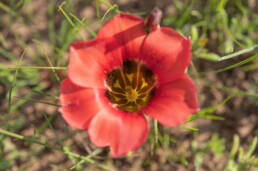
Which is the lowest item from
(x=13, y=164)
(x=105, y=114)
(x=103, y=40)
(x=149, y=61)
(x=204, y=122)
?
(x=13, y=164)

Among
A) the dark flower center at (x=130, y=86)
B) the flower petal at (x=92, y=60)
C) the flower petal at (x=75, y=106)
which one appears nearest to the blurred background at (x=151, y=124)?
the dark flower center at (x=130, y=86)

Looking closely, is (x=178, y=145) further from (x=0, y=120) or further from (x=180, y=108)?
(x=0, y=120)

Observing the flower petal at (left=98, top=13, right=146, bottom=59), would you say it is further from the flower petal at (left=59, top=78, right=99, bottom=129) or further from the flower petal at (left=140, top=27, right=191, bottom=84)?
the flower petal at (left=59, top=78, right=99, bottom=129)

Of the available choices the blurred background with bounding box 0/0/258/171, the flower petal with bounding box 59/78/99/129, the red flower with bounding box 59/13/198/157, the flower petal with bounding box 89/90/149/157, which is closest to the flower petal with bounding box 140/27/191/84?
the red flower with bounding box 59/13/198/157

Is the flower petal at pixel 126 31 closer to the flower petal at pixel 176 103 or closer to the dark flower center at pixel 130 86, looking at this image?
the dark flower center at pixel 130 86

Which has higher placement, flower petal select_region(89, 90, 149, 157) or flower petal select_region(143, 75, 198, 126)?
flower petal select_region(143, 75, 198, 126)

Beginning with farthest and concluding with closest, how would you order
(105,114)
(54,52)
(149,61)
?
1. (54,52)
2. (149,61)
3. (105,114)

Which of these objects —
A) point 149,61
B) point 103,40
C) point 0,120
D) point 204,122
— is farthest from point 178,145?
point 0,120
